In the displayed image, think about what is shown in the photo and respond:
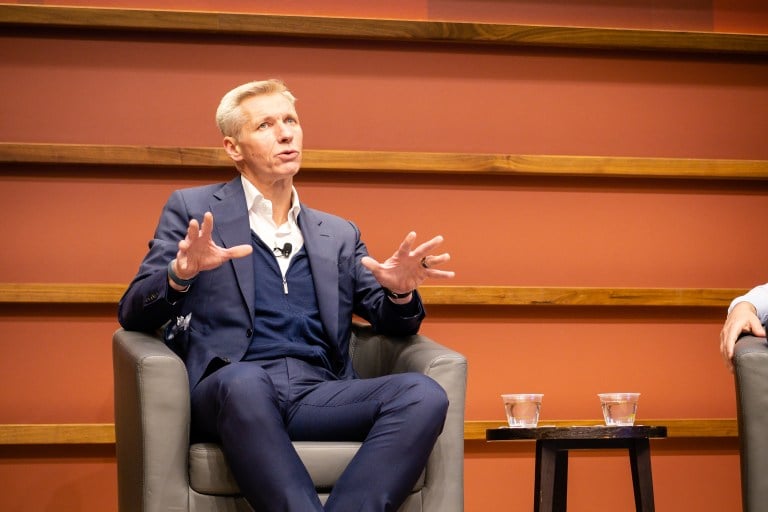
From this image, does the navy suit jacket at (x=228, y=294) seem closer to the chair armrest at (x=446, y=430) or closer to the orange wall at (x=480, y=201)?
the chair armrest at (x=446, y=430)

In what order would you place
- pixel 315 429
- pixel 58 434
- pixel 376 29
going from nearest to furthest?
pixel 315 429
pixel 58 434
pixel 376 29

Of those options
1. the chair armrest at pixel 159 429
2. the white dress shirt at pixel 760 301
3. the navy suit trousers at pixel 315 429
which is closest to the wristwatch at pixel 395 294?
the navy suit trousers at pixel 315 429

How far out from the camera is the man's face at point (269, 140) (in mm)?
2816

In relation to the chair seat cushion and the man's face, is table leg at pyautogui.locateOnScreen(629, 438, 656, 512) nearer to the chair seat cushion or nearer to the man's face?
the chair seat cushion

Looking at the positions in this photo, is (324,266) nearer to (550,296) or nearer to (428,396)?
(428,396)

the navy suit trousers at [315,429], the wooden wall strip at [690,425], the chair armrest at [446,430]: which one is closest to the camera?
the navy suit trousers at [315,429]

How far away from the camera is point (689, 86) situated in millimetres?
3672

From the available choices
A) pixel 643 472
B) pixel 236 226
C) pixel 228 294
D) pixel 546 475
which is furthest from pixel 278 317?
pixel 643 472

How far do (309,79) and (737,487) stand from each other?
2.13 meters

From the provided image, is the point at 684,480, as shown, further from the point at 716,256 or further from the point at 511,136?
the point at 511,136

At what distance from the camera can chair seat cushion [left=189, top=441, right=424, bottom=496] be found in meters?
2.32

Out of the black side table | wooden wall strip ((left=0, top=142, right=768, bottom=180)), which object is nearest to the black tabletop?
the black side table

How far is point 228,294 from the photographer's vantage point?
105 inches

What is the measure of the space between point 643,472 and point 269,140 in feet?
4.45
